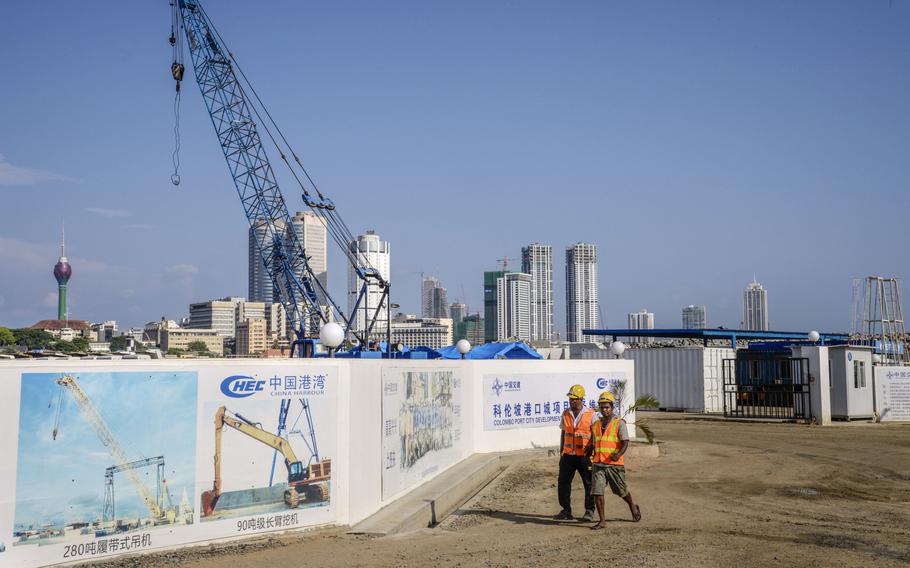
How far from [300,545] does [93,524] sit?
7.88ft

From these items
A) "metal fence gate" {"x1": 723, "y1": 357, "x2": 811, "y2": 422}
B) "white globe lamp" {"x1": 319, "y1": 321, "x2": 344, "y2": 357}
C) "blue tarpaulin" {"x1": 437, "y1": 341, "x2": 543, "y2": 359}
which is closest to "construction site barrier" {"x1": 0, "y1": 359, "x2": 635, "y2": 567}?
"white globe lamp" {"x1": 319, "y1": 321, "x2": 344, "y2": 357}

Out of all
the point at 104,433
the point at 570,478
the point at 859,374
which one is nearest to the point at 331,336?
the point at 104,433

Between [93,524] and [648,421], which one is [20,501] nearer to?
[93,524]

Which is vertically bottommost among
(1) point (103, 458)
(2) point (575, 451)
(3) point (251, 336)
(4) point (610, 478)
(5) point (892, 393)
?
(5) point (892, 393)

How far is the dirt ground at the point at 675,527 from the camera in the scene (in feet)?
30.2

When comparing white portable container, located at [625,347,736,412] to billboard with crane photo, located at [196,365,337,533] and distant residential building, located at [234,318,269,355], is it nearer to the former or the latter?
billboard with crane photo, located at [196,365,337,533]

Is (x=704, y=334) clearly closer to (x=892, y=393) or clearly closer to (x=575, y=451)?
(x=892, y=393)

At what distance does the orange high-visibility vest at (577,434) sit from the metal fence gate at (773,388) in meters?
20.7

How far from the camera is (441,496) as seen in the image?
12.8 meters

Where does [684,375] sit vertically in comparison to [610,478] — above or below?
above

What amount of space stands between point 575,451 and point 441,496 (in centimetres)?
233

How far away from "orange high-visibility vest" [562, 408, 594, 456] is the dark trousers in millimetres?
105

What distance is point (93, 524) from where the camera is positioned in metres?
8.05

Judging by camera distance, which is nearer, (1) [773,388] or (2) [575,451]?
(2) [575,451]
